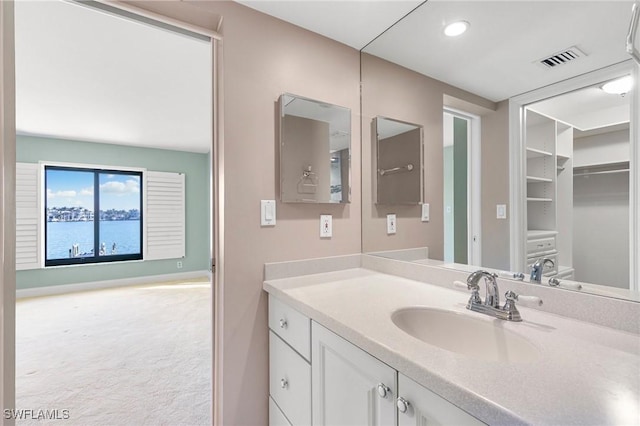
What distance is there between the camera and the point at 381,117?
5.70 feet

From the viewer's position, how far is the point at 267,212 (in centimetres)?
143

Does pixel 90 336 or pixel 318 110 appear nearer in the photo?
pixel 318 110

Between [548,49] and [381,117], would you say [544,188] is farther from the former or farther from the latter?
[381,117]

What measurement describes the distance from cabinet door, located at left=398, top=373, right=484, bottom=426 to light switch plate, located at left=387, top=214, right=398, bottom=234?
3.46 feet

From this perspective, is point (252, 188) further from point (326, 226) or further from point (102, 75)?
point (102, 75)

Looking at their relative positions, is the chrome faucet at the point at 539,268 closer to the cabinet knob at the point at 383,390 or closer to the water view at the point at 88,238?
the cabinet knob at the point at 383,390

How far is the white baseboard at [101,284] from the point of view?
14.0 feet

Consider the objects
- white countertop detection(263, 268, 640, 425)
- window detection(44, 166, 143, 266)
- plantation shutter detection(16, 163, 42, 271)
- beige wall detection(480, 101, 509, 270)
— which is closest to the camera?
white countertop detection(263, 268, 640, 425)

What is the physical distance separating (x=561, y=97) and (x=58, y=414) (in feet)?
9.90

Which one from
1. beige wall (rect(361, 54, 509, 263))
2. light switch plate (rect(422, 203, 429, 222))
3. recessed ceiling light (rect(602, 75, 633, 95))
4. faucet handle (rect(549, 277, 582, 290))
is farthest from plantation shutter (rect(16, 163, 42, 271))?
recessed ceiling light (rect(602, 75, 633, 95))

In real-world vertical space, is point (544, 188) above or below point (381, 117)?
below

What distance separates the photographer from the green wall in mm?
4324

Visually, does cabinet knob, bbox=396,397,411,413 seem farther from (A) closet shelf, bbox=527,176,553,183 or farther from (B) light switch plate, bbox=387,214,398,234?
(B) light switch plate, bbox=387,214,398,234

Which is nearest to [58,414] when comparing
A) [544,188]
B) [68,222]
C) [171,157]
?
[544,188]
